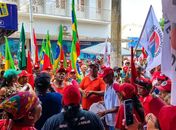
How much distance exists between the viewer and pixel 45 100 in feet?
15.4

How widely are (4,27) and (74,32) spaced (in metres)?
3.53

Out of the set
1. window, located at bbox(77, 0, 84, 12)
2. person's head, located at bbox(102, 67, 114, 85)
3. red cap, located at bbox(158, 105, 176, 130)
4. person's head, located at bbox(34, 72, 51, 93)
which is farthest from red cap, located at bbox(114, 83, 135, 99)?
window, located at bbox(77, 0, 84, 12)

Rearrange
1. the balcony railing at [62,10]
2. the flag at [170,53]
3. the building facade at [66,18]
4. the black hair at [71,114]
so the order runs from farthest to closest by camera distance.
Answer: the balcony railing at [62,10] → the building facade at [66,18] → the black hair at [71,114] → the flag at [170,53]

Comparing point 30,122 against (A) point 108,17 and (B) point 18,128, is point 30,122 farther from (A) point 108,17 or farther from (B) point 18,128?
(A) point 108,17

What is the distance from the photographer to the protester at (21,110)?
8.92ft

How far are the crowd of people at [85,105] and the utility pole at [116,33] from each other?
5.67m

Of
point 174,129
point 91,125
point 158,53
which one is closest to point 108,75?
point 158,53

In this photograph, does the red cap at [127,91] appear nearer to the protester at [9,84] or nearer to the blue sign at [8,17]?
the protester at [9,84]

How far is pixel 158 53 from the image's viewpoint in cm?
581

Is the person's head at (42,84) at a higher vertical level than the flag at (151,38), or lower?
lower

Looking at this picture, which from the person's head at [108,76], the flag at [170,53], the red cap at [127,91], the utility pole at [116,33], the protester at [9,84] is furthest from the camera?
the utility pole at [116,33]

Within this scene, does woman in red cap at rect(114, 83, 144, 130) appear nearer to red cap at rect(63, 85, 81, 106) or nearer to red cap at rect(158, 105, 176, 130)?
red cap at rect(63, 85, 81, 106)

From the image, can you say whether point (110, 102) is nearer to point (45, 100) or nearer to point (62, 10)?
point (45, 100)

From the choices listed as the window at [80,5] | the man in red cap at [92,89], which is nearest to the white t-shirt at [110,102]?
the man in red cap at [92,89]
